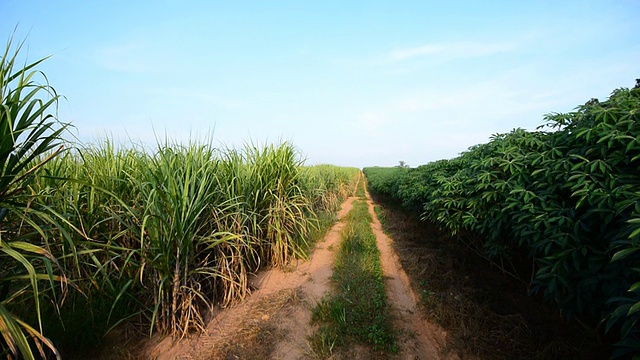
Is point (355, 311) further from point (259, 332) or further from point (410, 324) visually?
point (259, 332)

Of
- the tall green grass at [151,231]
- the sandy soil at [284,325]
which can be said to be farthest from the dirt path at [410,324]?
the tall green grass at [151,231]

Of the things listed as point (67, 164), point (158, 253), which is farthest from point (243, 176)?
point (67, 164)

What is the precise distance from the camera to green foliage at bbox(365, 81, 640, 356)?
145cm

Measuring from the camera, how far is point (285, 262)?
4.28 meters

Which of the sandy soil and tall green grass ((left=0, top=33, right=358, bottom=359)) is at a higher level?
tall green grass ((left=0, top=33, right=358, bottom=359))

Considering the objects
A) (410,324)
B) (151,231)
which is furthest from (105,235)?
(410,324)

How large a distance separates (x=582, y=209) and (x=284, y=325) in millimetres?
2969

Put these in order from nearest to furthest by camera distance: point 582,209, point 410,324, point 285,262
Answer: point 582,209 < point 410,324 < point 285,262

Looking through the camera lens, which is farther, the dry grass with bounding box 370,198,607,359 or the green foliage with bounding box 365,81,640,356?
the dry grass with bounding box 370,198,607,359

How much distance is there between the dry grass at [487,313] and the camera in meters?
2.38

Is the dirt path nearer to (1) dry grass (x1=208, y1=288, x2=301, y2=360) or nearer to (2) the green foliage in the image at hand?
(2) the green foliage

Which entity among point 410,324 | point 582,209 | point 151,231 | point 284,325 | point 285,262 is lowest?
point 410,324

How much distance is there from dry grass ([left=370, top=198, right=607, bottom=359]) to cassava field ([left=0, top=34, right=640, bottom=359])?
2cm

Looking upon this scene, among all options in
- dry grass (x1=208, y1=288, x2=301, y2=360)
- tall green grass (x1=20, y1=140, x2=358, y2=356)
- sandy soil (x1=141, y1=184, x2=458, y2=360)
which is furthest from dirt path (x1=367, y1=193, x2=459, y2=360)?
tall green grass (x1=20, y1=140, x2=358, y2=356)
